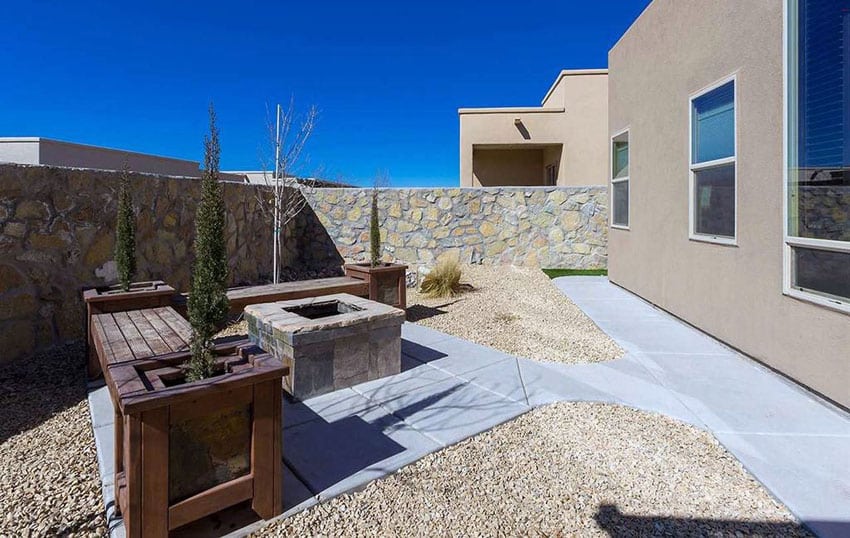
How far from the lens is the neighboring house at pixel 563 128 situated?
13523 millimetres

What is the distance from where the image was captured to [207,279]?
7.10 feet

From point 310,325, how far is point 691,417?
2.89 m

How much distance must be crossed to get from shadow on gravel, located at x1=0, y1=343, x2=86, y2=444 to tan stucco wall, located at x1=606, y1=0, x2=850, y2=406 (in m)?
5.76

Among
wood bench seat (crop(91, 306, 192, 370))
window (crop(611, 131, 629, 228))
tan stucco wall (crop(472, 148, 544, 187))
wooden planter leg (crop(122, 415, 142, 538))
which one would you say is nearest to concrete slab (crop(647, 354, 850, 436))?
wooden planter leg (crop(122, 415, 142, 538))

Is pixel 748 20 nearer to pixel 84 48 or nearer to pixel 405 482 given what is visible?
pixel 405 482

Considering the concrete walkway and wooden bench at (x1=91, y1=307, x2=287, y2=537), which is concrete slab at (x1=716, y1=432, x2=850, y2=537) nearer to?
the concrete walkway

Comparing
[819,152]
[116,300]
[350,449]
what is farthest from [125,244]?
[819,152]

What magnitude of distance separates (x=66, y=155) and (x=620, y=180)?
11.2 m

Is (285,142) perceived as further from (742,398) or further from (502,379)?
(742,398)

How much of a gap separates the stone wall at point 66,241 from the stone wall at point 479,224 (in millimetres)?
4428

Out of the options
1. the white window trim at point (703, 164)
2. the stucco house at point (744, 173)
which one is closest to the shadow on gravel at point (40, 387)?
the stucco house at point (744, 173)

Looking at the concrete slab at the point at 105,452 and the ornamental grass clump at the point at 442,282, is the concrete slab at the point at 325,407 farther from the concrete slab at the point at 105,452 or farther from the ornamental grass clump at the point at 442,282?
the ornamental grass clump at the point at 442,282

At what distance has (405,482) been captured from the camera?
7.87ft

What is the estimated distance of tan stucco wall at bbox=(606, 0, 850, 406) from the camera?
3.70m
